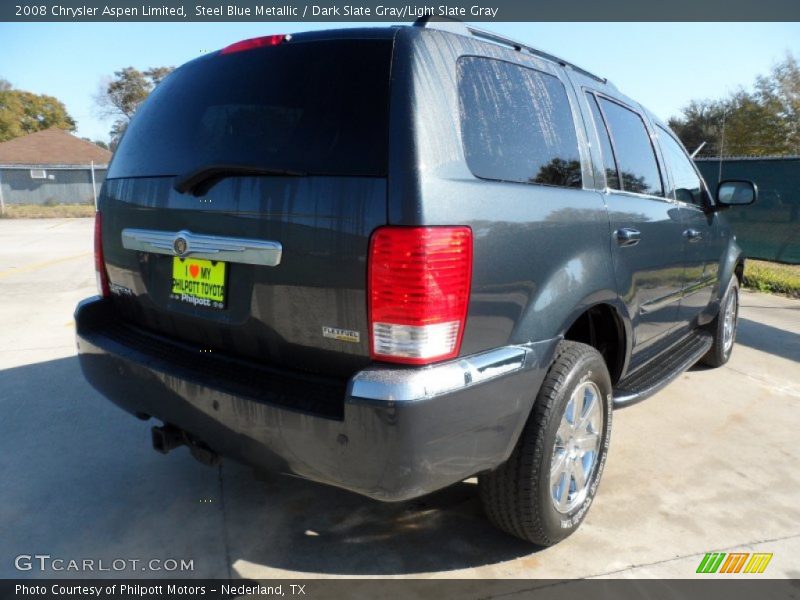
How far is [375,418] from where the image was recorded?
5.59ft

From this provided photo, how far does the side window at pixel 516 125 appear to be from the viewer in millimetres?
2014

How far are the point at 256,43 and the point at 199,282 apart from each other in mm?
946

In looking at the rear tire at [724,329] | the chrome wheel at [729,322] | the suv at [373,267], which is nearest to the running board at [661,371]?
the rear tire at [724,329]

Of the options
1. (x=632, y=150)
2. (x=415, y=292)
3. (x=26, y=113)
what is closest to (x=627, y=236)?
(x=632, y=150)

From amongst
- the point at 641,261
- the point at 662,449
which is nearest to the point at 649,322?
the point at 641,261

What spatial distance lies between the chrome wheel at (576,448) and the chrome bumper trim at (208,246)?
1281 mm

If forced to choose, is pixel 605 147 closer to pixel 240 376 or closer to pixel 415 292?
pixel 415 292

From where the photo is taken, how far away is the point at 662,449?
3.38 m

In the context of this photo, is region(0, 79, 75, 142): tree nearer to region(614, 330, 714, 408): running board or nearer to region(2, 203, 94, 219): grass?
region(2, 203, 94, 219): grass

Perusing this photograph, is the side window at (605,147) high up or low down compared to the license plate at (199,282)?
up

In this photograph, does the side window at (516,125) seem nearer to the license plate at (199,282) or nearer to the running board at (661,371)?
the license plate at (199,282)

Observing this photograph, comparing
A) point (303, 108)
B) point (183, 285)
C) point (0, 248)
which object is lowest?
point (0, 248)

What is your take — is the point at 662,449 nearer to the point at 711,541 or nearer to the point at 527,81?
the point at 711,541

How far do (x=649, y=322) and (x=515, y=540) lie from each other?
1414 mm
